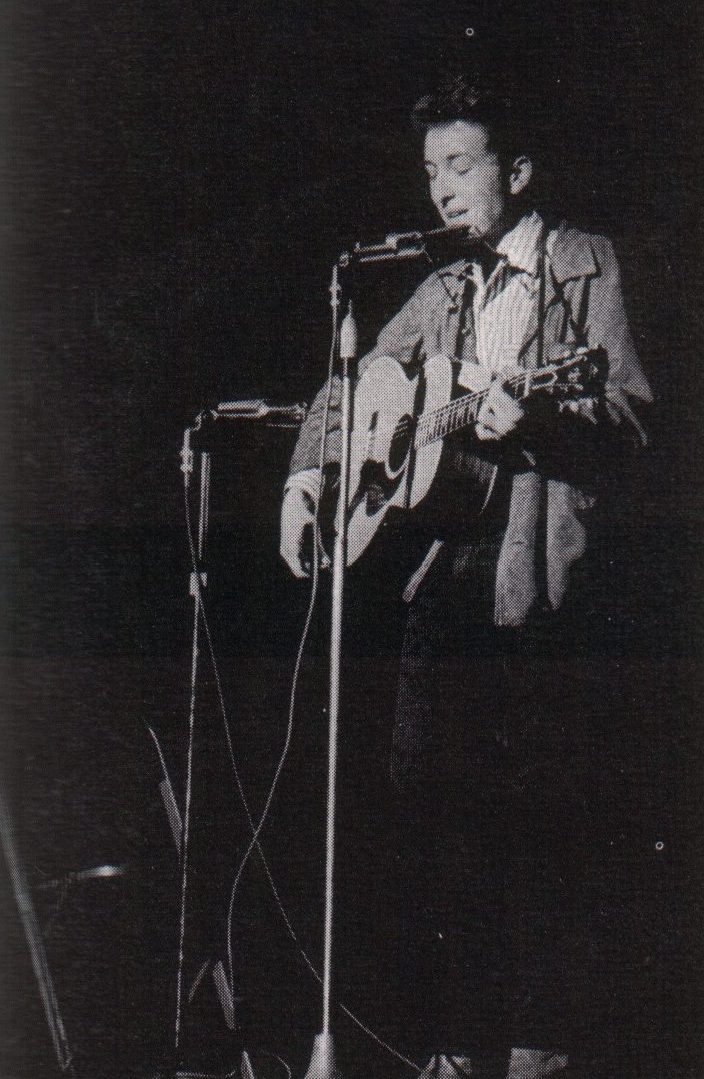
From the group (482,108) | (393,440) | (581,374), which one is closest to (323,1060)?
(393,440)

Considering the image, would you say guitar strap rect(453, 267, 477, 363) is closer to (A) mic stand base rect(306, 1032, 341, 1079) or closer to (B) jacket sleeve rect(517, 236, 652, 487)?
(B) jacket sleeve rect(517, 236, 652, 487)

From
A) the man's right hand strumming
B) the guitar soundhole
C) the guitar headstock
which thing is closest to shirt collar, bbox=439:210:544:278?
the guitar headstock

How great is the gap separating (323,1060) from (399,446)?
2.14 feet

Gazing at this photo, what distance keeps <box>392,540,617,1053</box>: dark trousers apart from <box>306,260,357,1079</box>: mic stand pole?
71 mm

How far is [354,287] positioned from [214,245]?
0.16 m

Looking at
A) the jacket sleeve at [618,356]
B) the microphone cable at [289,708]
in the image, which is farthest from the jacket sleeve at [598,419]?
the microphone cable at [289,708]

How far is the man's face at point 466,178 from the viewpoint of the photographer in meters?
1.06

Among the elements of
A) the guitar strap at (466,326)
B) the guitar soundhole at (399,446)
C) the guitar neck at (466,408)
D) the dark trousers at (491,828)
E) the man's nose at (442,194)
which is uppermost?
the man's nose at (442,194)

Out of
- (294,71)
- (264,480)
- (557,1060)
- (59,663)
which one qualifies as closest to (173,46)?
(294,71)

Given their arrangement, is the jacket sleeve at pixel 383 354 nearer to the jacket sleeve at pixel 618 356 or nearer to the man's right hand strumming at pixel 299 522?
the man's right hand strumming at pixel 299 522

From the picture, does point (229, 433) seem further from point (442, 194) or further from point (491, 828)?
point (491, 828)

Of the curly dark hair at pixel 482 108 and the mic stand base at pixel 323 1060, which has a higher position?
the curly dark hair at pixel 482 108

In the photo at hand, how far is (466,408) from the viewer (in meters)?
1.05

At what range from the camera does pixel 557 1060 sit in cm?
102
